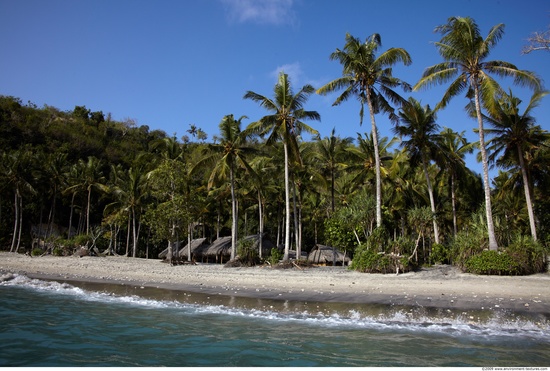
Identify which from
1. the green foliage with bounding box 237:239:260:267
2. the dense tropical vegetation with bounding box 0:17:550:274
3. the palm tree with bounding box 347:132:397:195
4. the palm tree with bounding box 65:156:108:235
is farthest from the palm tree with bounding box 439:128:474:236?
the palm tree with bounding box 65:156:108:235

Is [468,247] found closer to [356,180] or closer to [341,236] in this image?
[341,236]

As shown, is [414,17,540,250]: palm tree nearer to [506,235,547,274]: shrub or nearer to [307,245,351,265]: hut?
[506,235,547,274]: shrub

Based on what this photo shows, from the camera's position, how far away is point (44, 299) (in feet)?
46.5

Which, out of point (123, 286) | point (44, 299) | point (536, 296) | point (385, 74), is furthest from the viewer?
point (385, 74)

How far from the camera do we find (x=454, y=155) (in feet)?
91.4

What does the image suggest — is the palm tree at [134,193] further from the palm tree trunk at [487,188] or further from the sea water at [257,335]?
the palm tree trunk at [487,188]

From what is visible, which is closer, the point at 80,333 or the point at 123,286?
the point at 80,333

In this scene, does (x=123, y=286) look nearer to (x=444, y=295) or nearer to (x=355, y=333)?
(x=355, y=333)

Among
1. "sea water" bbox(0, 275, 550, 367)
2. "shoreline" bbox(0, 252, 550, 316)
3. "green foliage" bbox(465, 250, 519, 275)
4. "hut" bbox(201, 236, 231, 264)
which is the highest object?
"hut" bbox(201, 236, 231, 264)

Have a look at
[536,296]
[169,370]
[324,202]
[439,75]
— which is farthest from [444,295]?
[324,202]

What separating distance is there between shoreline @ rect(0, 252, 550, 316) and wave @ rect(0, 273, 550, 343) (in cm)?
90

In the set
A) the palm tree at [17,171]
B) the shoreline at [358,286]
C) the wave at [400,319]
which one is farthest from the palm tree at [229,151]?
the palm tree at [17,171]

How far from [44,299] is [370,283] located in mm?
13231

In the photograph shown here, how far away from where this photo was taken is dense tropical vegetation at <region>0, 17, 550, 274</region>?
19.7 meters
